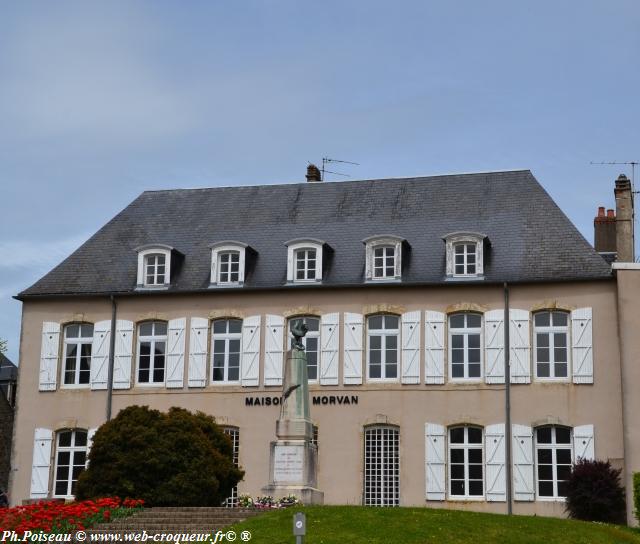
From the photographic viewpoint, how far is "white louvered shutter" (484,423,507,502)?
99.8 feet

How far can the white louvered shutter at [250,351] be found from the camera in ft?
107

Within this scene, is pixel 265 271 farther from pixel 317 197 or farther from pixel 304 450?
pixel 304 450

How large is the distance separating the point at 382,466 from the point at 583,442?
5192mm

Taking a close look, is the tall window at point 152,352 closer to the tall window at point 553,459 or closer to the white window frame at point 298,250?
the white window frame at point 298,250

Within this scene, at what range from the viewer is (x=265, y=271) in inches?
1326

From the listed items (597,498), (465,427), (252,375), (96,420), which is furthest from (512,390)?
(96,420)

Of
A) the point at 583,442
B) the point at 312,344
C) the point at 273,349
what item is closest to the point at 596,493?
the point at 583,442

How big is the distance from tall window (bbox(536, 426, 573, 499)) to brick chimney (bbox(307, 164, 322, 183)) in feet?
39.4

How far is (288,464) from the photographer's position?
24.8 metres

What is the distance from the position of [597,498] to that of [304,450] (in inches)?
324

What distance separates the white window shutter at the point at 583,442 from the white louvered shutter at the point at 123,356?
40.1 feet

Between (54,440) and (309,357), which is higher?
(309,357)

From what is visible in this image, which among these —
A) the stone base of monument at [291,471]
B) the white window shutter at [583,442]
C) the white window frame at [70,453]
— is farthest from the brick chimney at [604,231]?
the white window frame at [70,453]

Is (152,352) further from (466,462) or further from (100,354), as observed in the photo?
(466,462)
